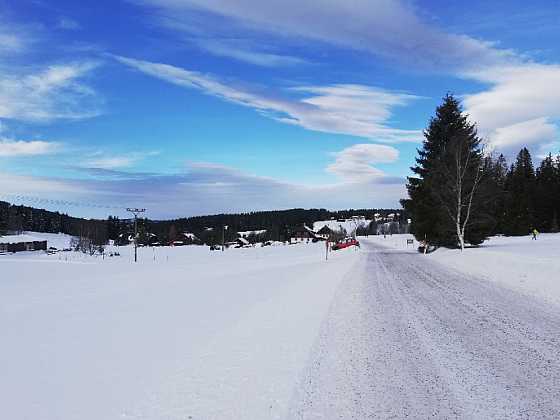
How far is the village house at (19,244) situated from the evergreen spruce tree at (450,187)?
103255 mm

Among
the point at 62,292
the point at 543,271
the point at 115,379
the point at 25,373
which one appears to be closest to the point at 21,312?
the point at 62,292

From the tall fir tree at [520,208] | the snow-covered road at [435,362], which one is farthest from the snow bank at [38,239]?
the snow-covered road at [435,362]

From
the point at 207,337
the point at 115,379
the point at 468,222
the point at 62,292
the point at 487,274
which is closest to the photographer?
the point at 115,379

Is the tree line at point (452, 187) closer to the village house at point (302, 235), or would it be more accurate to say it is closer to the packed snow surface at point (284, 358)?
the packed snow surface at point (284, 358)

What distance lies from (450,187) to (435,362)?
117 feet

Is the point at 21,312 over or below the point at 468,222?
below

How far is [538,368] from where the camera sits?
18.8 ft

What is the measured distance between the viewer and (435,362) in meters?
6.10

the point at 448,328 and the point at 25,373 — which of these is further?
the point at 448,328

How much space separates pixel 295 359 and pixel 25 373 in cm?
338

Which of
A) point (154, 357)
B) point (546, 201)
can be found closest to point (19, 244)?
point (546, 201)

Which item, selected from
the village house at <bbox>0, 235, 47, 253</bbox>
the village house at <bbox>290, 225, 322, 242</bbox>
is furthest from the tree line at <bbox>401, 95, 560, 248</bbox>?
the village house at <bbox>290, 225, 322, 242</bbox>

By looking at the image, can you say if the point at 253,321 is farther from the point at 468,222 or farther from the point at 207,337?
the point at 468,222

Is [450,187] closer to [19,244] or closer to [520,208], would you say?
[520,208]
